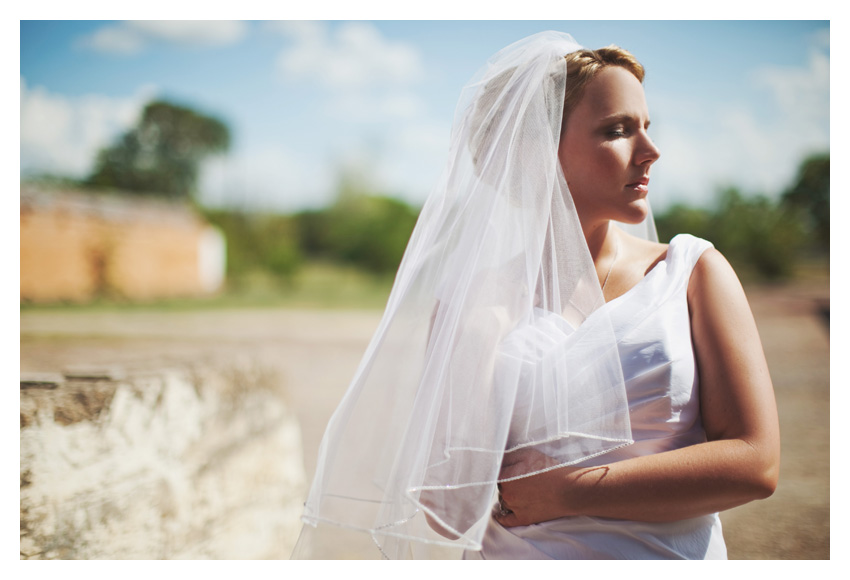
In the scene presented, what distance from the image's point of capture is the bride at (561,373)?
3.92ft

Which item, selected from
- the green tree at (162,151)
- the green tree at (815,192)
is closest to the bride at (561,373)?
the green tree at (815,192)

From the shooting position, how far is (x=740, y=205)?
15.3 m

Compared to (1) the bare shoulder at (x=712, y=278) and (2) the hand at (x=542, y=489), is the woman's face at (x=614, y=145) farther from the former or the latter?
(2) the hand at (x=542, y=489)

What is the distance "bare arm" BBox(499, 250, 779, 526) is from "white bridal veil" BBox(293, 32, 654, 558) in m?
0.07

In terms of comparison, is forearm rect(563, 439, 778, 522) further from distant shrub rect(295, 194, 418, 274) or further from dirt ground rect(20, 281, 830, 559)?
distant shrub rect(295, 194, 418, 274)

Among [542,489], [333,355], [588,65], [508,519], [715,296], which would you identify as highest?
[588,65]

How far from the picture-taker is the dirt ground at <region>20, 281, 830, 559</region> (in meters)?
3.50

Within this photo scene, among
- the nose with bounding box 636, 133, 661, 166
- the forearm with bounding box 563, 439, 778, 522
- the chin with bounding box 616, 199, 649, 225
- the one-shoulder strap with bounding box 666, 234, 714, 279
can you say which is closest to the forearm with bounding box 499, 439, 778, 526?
the forearm with bounding box 563, 439, 778, 522

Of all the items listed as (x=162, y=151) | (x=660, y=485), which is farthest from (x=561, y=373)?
(x=162, y=151)

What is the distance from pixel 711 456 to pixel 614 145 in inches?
27.9

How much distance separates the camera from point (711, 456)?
3.76 feet

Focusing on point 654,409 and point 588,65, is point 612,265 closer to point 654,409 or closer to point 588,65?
point 654,409
